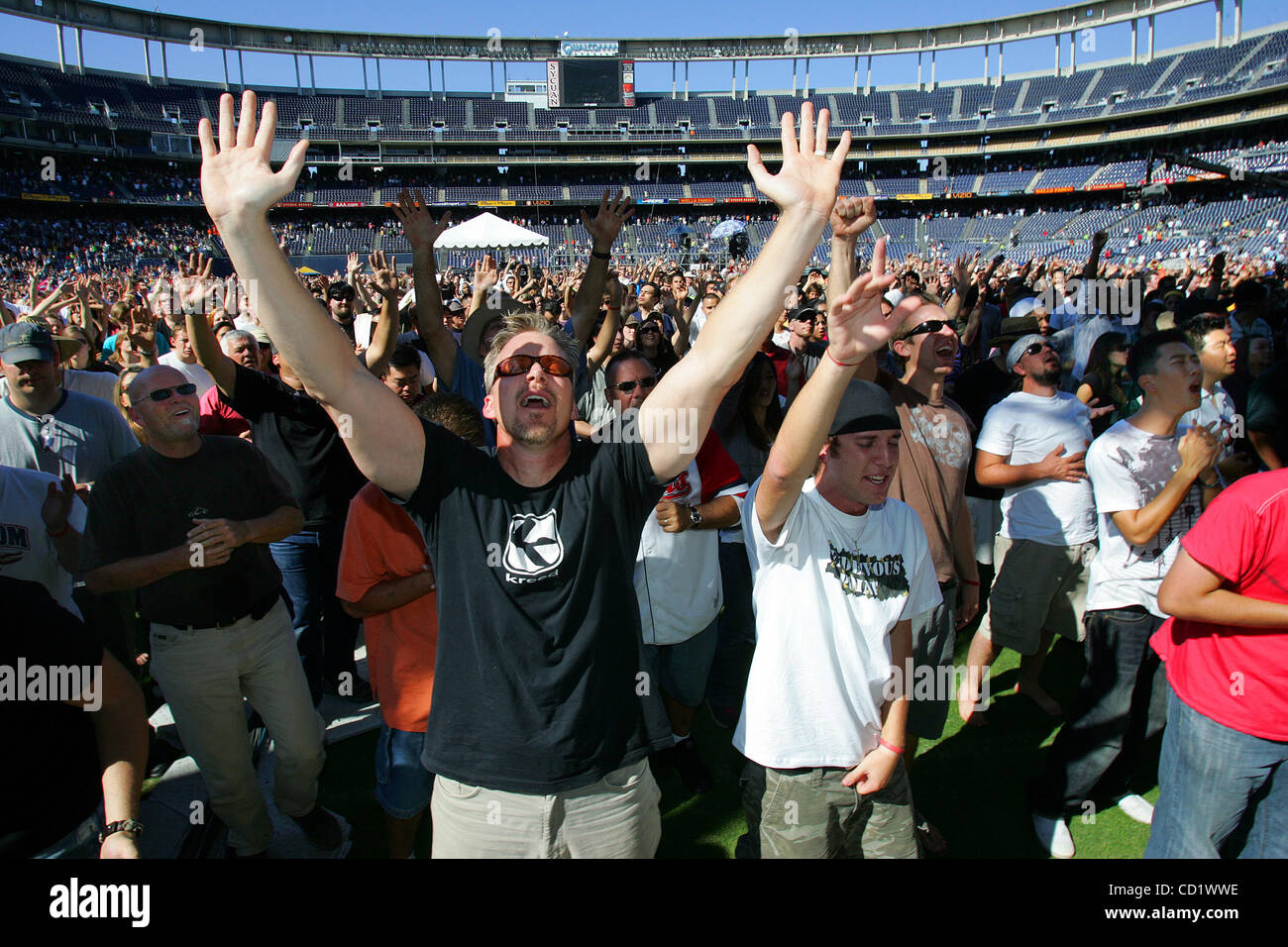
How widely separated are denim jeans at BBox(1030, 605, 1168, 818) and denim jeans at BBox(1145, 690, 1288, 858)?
79 cm

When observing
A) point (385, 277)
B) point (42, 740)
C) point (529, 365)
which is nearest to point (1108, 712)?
point (529, 365)

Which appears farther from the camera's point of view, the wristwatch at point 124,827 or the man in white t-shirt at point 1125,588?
the man in white t-shirt at point 1125,588

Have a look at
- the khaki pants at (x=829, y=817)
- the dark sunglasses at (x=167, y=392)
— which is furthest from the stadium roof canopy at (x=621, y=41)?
the khaki pants at (x=829, y=817)

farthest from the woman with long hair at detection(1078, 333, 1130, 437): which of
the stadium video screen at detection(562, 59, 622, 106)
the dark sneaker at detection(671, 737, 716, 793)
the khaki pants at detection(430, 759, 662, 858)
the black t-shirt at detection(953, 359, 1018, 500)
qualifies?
the stadium video screen at detection(562, 59, 622, 106)

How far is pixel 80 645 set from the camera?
210 cm

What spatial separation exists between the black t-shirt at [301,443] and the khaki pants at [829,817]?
3.06 m

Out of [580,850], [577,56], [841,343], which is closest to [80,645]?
[580,850]

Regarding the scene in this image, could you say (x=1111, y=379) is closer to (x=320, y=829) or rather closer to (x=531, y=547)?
(x=531, y=547)

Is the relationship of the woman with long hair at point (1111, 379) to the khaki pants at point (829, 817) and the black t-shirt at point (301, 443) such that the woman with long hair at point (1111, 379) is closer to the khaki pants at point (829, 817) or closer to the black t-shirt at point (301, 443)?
the khaki pants at point (829, 817)

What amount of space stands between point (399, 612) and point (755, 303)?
192 centimetres

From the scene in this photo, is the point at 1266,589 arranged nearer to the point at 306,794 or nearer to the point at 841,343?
the point at 841,343

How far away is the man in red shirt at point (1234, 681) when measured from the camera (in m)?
2.27

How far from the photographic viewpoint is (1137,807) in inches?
140

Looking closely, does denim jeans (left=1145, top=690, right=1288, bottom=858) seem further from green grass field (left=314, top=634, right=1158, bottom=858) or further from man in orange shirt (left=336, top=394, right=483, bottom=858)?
man in orange shirt (left=336, top=394, right=483, bottom=858)
